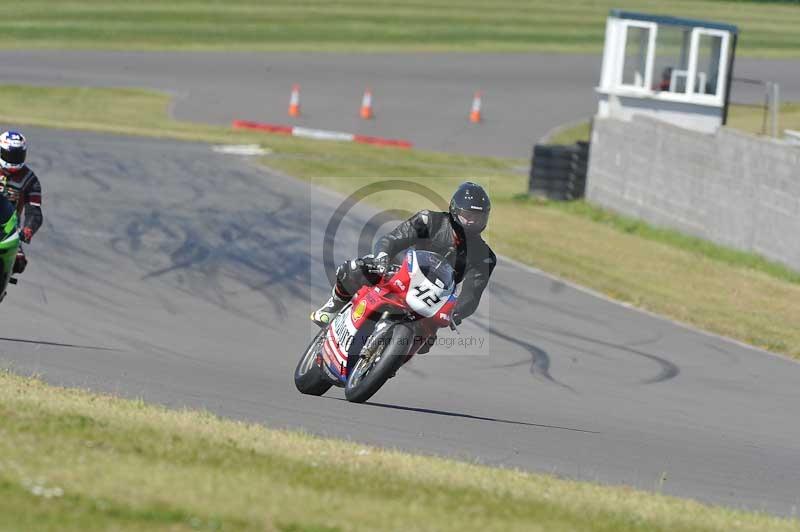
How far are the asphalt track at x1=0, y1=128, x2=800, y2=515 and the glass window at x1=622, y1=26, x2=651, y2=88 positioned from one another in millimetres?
7972

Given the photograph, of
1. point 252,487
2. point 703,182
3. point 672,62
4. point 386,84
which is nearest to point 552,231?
point 703,182

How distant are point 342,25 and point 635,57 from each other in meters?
25.2

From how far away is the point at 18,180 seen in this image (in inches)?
512

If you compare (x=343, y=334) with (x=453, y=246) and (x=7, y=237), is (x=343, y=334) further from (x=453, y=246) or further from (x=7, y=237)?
(x=7, y=237)

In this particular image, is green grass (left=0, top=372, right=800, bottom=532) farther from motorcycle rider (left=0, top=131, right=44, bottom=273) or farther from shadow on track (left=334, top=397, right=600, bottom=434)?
motorcycle rider (left=0, top=131, right=44, bottom=273)

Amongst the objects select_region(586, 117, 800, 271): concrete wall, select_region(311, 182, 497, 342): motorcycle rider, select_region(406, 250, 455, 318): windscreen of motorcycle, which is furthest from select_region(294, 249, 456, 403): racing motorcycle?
select_region(586, 117, 800, 271): concrete wall

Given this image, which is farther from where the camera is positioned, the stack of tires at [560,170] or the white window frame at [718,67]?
the white window frame at [718,67]

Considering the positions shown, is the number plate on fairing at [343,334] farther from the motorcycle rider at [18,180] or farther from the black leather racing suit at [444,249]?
the motorcycle rider at [18,180]

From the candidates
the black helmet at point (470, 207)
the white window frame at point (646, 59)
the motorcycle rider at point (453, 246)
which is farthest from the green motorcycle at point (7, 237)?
the white window frame at point (646, 59)

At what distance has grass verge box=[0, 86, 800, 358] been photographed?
17.3m

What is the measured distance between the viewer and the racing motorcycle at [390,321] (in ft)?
30.7

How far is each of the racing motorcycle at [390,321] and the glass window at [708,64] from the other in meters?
18.7

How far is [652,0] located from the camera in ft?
198

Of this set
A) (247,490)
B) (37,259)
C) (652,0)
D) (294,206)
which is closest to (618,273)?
(294,206)
